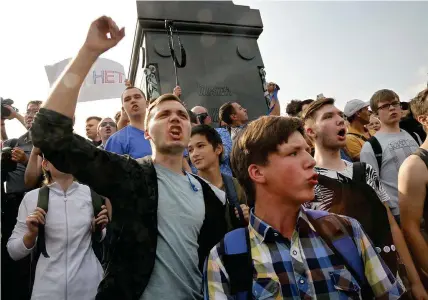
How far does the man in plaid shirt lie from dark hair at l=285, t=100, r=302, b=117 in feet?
12.3

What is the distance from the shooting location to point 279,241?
5.39ft

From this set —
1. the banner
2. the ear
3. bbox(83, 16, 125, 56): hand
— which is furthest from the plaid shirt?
the banner

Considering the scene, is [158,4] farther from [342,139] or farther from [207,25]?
[342,139]

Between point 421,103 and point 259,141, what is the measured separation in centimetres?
192

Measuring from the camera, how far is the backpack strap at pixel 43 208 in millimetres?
2762

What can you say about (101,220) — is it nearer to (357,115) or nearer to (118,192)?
(118,192)

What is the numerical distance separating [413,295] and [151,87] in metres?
6.31

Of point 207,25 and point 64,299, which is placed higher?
point 207,25

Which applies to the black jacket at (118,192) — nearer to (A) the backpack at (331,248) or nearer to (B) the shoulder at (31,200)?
(A) the backpack at (331,248)

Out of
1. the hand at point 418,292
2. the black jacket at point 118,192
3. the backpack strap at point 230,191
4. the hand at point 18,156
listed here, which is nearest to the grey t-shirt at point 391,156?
the hand at point 418,292

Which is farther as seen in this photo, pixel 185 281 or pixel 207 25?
pixel 207 25

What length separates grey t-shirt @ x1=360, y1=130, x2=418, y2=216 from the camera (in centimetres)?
376

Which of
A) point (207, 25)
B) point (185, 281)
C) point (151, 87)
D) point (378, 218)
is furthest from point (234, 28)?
point (185, 281)

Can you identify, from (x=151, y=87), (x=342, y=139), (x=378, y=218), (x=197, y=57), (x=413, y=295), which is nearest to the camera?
(x=413, y=295)
